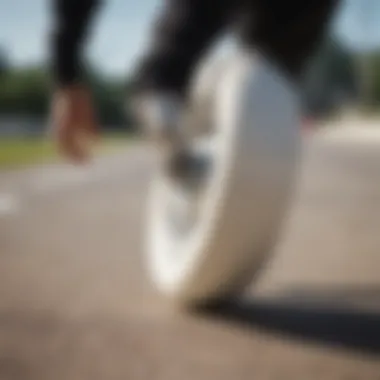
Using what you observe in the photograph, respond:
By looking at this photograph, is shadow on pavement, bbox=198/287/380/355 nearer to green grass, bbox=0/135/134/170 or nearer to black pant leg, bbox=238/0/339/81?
black pant leg, bbox=238/0/339/81

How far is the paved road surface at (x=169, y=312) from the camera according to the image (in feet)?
5.11

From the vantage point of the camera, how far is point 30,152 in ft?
30.2

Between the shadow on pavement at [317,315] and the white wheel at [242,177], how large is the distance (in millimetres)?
64

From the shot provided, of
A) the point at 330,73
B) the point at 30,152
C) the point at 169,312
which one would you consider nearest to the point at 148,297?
the point at 169,312

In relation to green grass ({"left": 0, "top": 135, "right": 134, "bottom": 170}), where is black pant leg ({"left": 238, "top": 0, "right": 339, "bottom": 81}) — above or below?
above

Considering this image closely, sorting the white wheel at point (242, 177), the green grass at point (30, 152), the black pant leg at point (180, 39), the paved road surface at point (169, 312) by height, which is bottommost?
the green grass at point (30, 152)

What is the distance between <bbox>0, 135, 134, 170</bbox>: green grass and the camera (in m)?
7.56

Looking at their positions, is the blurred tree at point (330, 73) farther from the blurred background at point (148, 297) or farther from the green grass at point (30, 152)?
the green grass at point (30, 152)

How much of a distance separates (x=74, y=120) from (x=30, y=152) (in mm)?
7615

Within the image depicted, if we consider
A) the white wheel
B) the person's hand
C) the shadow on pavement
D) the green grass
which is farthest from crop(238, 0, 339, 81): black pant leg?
the green grass

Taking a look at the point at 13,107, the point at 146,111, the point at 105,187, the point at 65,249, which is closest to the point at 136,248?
the point at 65,249

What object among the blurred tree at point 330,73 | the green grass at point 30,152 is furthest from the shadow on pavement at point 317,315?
the green grass at point 30,152

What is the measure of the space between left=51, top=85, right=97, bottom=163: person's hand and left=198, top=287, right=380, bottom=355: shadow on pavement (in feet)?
1.46

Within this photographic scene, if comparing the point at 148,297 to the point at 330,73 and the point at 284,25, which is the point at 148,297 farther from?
the point at 330,73
